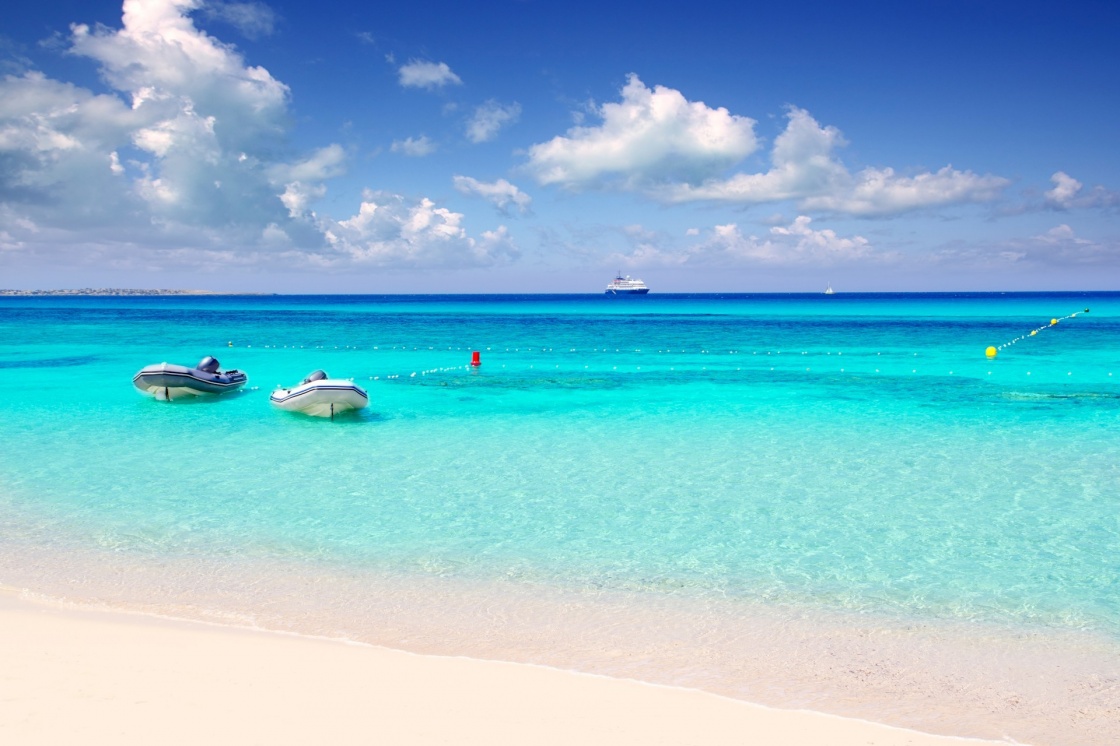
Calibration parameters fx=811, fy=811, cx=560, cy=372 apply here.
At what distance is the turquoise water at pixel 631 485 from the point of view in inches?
349

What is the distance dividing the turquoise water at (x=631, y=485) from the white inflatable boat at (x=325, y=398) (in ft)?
1.28

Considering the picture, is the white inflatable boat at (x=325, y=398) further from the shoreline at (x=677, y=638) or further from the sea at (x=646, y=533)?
the shoreline at (x=677, y=638)

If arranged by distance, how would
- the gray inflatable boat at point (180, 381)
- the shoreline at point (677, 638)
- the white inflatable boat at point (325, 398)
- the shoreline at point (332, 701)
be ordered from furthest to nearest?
the gray inflatable boat at point (180, 381), the white inflatable boat at point (325, 398), the shoreline at point (677, 638), the shoreline at point (332, 701)

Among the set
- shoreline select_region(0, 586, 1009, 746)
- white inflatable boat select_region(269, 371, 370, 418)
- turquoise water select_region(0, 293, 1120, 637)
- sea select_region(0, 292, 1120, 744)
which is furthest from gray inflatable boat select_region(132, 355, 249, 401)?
shoreline select_region(0, 586, 1009, 746)

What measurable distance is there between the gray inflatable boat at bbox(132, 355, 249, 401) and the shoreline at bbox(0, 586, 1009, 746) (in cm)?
1554

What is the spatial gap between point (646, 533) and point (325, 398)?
1048 cm

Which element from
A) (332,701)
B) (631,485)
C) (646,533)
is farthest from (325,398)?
(332,701)

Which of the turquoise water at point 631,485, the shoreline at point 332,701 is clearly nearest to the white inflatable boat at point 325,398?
the turquoise water at point 631,485

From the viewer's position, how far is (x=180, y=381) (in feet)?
69.6

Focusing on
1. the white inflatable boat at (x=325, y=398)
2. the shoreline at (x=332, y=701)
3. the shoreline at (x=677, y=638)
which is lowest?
the shoreline at (x=677, y=638)

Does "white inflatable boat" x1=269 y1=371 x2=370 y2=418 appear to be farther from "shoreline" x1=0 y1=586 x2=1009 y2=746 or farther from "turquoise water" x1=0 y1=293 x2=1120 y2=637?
"shoreline" x1=0 y1=586 x2=1009 y2=746

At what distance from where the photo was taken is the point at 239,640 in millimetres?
6742

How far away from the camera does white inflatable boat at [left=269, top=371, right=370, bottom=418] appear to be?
18391 mm

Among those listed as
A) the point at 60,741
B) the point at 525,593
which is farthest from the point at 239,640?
the point at 525,593
